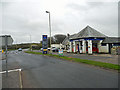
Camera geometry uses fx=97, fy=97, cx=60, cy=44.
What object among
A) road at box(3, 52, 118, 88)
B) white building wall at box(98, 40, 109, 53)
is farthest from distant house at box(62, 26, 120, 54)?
road at box(3, 52, 118, 88)

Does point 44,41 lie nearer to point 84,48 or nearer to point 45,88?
point 84,48

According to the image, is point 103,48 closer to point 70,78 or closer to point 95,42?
point 95,42

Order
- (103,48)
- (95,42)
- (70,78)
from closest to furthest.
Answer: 1. (70,78)
2. (103,48)
3. (95,42)

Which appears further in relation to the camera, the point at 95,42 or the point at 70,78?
the point at 95,42

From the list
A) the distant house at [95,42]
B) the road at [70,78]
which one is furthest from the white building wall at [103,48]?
the road at [70,78]

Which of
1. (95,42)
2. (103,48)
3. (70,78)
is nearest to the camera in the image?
(70,78)

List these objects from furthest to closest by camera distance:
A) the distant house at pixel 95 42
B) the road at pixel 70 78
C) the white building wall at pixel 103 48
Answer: the white building wall at pixel 103 48 < the distant house at pixel 95 42 < the road at pixel 70 78

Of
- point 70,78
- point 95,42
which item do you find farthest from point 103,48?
point 70,78

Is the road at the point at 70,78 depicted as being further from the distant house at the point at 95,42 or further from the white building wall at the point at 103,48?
the white building wall at the point at 103,48

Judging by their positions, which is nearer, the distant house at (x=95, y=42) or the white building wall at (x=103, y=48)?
the distant house at (x=95, y=42)

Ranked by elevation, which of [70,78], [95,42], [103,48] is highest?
[95,42]

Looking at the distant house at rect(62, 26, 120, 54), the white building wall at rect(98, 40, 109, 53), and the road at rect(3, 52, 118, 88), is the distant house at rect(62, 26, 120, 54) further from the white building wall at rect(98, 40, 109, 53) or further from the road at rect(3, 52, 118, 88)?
the road at rect(3, 52, 118, 88)

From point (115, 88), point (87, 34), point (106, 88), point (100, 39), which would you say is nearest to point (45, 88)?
point (106, 88)

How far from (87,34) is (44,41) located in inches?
455
